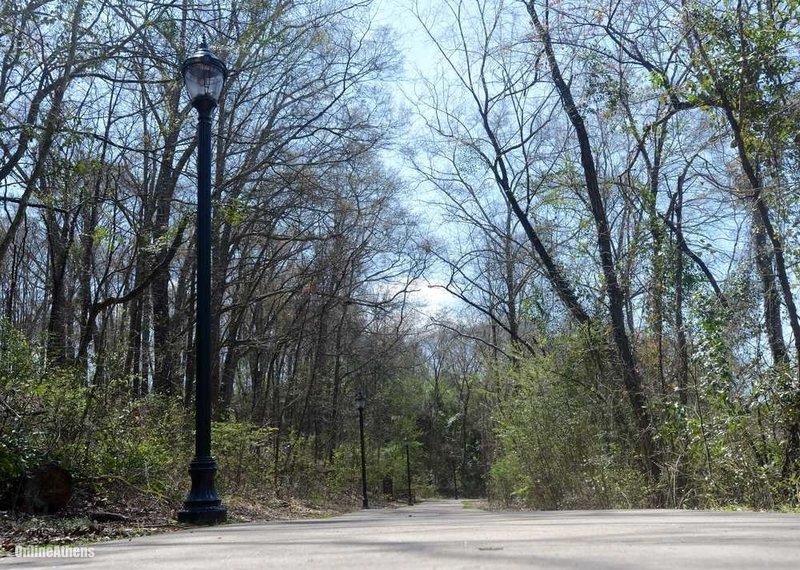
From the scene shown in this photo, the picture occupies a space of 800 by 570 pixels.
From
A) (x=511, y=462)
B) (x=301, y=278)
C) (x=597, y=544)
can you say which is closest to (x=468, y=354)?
(x=301, y=278)

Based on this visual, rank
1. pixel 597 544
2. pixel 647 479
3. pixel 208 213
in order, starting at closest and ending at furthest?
pixel 597 544 < pixel 208 213 < pixel 647 479

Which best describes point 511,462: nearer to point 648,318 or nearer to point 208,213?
point 648,318

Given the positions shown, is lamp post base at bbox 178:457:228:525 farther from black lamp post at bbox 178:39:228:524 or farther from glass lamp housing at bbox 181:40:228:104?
glass lamp housing at bbox 181:40:228:104

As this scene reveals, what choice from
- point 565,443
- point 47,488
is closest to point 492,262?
point 565,443

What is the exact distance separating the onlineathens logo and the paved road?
71 mm

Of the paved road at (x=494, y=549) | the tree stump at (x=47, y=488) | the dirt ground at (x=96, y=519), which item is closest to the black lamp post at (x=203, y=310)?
the dirt ground at (x=96, y=519)

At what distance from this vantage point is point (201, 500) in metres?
5.89

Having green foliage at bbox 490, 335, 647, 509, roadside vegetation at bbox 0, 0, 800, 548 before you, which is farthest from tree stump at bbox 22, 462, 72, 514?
green foliage at bbox 490, 335, 647, 509

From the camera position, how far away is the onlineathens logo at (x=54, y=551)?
3709 mm

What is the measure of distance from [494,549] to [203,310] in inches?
163

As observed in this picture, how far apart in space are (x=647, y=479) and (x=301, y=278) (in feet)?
50.4

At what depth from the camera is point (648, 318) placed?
10.9 metres

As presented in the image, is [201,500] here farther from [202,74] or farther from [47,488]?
[202,74]

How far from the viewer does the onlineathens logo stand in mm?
Answer: 3709
